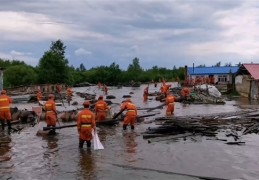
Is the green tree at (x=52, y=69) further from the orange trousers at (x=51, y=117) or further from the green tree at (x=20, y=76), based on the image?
the orange trousers at (x=51, y=117)

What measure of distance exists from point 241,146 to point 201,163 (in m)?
3.85

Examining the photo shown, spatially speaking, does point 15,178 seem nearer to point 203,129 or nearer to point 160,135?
point 160,135

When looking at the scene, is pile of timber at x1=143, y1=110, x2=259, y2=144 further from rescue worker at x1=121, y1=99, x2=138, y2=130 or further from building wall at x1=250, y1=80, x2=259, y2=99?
building wall at x1=250, y1=80, x2=259, y2=99

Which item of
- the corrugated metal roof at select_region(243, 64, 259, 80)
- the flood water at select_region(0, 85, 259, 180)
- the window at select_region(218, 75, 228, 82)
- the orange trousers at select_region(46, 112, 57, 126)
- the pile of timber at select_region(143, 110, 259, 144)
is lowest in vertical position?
the flood water at select_region(0, 85, 259, 180)

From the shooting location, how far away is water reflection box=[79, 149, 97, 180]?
12609 millimetres

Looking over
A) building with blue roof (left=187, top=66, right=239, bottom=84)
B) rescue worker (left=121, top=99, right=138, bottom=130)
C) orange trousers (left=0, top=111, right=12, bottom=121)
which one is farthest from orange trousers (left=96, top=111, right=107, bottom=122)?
building with blue roof (left=187, top=66, right=239, bottom=84)

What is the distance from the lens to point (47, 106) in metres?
20.2

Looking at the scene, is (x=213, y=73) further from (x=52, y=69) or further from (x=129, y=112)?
(x=129, y=112)

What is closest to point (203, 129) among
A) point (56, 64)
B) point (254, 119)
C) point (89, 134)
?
point (254, 119)

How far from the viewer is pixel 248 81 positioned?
4941 centimetres

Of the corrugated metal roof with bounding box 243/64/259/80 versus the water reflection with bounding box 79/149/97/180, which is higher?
the corrugated metal roof with bounding box 243/64/259/80

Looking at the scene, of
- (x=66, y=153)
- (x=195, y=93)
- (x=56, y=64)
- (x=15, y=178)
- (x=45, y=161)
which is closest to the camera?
(x=15, y=178)

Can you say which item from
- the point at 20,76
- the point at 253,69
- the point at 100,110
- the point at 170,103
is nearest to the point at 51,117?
the point at 100,110

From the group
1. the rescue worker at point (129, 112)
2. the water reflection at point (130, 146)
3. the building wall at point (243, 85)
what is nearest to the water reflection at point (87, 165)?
the water reflection at point (130, 146)
